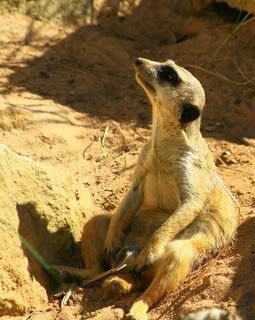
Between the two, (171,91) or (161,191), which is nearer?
(161,191)

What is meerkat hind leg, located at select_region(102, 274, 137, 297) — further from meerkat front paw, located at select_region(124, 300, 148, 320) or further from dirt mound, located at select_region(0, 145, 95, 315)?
dirt mound, located at select_region(0, 145, 95, 315)

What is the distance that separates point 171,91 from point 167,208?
35.3 inches

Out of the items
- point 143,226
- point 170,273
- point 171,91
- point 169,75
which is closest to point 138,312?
point 170,273

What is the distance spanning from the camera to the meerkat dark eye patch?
249 inches

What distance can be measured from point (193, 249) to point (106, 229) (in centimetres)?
92

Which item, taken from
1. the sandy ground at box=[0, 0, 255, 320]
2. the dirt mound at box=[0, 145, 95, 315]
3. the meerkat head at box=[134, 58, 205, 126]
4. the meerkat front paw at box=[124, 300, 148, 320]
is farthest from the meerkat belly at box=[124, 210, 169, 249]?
the meerkat front paw at box=[124, 300, 148, 320]

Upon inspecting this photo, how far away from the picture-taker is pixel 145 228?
20.3ft

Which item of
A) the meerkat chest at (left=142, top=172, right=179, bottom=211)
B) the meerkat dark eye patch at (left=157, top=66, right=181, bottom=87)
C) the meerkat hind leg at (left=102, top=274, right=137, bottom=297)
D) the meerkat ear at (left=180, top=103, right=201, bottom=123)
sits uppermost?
the meerkat dark eye patch at (left=157, top=66, right=181, bottom=87)

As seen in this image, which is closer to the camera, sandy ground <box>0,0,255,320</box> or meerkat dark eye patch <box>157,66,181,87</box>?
meerkat dark eye patch <box>157,66,181,87</box>

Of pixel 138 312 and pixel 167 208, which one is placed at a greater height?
pixel 167 208

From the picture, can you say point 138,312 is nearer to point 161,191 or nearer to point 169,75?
point 161,191

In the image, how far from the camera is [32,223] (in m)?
6.00

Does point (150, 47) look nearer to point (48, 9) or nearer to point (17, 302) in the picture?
point (48, 9)

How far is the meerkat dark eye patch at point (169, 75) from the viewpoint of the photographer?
20.8 feet
